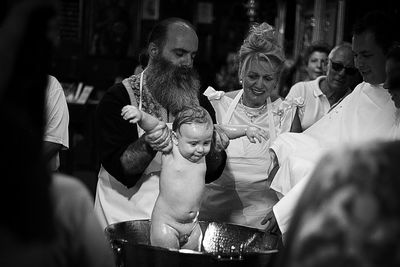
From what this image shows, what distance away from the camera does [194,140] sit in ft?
9.27

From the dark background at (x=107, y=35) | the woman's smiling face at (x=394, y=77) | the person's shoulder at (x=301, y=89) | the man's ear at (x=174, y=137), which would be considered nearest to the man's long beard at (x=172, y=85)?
the man's ear at (x=174, y=137)

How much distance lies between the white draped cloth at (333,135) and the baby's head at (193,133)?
0.48 metres

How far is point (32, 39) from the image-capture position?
1271 mm

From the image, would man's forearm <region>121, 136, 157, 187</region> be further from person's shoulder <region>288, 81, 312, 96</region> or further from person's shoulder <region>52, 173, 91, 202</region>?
person's shoulder <region>288, 81, 312, 96</region>

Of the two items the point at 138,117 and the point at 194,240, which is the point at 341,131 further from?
the point at 138,117

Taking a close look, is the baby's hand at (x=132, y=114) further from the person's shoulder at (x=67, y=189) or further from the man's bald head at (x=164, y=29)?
the person's shoulder at (x=67, y=189)

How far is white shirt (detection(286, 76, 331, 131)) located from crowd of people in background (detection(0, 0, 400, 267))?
0.02 metres

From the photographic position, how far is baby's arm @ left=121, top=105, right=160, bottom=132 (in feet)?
8.90

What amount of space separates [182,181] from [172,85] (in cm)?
62

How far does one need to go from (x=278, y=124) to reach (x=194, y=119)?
1.19 m

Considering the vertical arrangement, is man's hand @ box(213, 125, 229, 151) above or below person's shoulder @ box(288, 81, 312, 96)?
below

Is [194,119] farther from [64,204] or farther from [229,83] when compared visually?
[229,83]

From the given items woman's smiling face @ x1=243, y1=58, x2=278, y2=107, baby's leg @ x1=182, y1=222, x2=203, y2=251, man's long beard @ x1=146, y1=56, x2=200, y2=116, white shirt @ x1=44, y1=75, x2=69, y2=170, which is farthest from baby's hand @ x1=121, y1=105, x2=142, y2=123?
woman's smiling face @ x1=243, y1=58, x2=278, y2=107

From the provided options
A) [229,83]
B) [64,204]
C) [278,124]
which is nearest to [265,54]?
[278,124]
